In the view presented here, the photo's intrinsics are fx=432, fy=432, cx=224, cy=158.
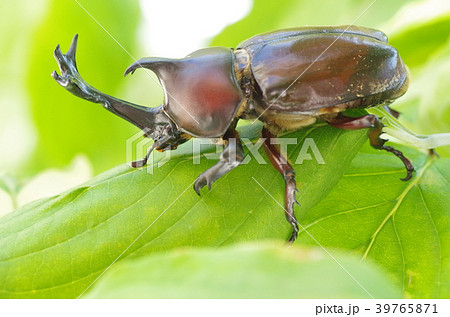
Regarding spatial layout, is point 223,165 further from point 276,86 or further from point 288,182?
point 276,86

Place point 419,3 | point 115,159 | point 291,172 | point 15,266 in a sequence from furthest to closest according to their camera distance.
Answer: point 115,159 → point 419,3 → point 291,172 → point 15,266

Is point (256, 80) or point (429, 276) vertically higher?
point (256, 80)

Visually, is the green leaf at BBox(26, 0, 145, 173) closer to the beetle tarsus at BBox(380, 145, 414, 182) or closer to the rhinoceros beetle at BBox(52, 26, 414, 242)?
the rhinoceros beetle at BBox(52, 26, 414, 242)

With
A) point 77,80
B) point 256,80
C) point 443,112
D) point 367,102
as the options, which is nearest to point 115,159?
point 77,80

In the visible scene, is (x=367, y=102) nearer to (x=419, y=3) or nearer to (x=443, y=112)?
(x=443, y=112)

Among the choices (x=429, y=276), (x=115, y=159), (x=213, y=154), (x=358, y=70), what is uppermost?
(x=358, y=70)

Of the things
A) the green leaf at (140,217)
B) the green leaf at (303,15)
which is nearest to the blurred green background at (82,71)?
the green leaf at (303,15)
